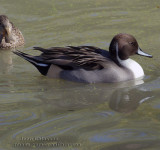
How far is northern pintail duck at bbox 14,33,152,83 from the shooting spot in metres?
7.34

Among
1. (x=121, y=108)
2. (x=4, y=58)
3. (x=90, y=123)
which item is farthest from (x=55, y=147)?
(x=4, y=58)

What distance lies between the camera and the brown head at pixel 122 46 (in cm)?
754

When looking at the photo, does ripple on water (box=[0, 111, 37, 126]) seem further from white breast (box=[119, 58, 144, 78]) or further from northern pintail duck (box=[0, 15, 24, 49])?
northern pintail duck (box=[0, 15, 24, 49])

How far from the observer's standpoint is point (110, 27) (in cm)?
1020

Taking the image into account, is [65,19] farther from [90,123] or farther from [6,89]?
[90,123]

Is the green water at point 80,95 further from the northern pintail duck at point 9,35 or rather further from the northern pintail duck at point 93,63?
the northern pintail duck at point 9,35

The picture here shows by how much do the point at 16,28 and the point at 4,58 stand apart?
3.74 feet

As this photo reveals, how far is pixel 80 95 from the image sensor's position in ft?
22.4

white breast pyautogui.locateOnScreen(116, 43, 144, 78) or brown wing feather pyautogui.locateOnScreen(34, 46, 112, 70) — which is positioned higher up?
brown wing feather pyautogui.locateOnScreen(34, 46, 112, 70)

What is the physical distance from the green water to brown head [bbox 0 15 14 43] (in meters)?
0.35

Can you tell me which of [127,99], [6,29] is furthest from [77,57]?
[6,29]

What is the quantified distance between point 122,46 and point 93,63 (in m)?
0.63

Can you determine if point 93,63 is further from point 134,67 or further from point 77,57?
point 134,67

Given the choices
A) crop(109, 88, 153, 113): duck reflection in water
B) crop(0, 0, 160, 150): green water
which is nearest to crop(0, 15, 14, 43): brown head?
crop(0, 0, 160, 150): green water
